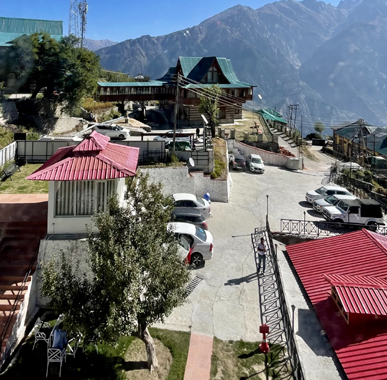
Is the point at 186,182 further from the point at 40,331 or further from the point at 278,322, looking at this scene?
the point at 40,331

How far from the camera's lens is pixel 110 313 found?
7.34m

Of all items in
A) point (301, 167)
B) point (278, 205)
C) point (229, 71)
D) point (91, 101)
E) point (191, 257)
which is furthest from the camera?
point (229, 71)

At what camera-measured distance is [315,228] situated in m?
20.7

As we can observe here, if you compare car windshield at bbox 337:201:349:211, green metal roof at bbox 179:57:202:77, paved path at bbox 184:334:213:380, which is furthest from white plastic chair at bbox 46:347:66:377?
green metal roof at bbox 179:57:202:77

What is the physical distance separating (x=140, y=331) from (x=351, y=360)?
628 cm

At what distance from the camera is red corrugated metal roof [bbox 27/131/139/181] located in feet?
36.3

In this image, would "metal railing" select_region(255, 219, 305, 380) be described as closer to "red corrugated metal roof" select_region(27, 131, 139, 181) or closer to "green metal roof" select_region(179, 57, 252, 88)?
"red corrugated metal roof" select_region(27, 131, 139, 181)

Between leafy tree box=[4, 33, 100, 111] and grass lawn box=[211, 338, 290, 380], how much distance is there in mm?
30256

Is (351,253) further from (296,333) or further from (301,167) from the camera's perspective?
(301,167)

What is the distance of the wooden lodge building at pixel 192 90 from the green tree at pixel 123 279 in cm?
3825

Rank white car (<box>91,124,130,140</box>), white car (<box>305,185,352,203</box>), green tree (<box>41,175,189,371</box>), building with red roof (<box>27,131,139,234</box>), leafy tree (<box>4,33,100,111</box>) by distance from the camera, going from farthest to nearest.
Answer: leafy tree (<box>4,33,100,111</box>)
white car (<box>91,124,130,140</box>)
white car (<box>305,185,352,203</box>)
building with red roof (<box>27,131,139,234</box>)
green tree (<box>41,175,189,371</box>)

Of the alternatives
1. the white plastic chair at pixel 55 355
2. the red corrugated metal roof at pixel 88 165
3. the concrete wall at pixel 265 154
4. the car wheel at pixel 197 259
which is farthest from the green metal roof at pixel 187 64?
the white plastic chair at pixel 55 355

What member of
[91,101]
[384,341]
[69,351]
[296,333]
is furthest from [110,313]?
[91,101]

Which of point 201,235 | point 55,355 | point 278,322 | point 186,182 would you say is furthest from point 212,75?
point 55,355
